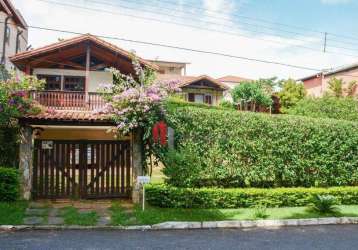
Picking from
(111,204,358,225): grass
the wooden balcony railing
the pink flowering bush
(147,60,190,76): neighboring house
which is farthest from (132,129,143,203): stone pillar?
(147,60,190,76): neighboring house

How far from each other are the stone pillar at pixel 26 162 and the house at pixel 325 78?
24838 mm

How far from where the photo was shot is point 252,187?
40.5 ft

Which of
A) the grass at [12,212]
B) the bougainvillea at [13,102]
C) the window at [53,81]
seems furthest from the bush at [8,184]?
the window at [53,81]

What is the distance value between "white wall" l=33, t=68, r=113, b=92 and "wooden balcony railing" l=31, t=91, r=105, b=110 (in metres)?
2.35

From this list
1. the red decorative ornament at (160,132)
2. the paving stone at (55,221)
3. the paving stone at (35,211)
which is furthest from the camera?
the red decorative ornament at (160,132)

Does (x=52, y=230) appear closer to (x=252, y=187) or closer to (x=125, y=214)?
(x=125, y=214)

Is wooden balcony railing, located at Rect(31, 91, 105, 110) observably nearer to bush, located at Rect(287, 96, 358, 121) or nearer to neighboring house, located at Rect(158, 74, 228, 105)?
bush, located at Rect(287, 96, 358, 121)

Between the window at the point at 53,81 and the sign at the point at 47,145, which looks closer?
the sign at the point at 47,145

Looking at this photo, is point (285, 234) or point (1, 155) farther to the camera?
point (1, 155)

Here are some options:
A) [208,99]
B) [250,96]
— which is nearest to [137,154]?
[208,99]

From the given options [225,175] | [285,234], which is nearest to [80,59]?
[225,175]

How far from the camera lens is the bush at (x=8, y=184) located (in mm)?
10445

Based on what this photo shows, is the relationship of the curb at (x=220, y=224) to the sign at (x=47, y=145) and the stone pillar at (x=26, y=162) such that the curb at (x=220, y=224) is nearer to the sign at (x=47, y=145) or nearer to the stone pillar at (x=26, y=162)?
the stone pillar at (x=26, y=162)

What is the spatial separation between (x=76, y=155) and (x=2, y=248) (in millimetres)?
5130
